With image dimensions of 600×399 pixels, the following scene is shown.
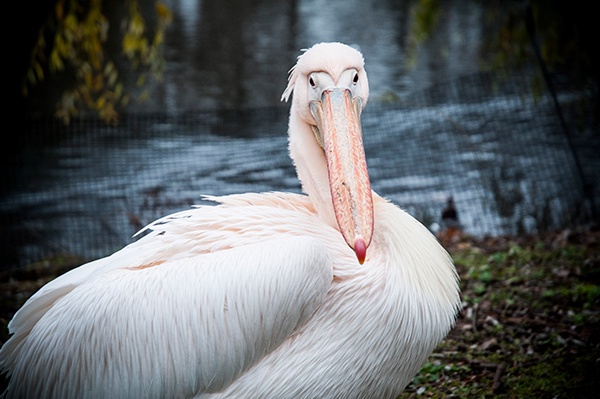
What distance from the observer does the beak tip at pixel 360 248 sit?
2586mm

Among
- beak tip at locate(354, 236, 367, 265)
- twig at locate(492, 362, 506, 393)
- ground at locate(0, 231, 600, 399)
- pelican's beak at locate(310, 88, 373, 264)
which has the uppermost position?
pelican's beak at locate(310, 88, 373, 264)

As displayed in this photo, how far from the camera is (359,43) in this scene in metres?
14.2

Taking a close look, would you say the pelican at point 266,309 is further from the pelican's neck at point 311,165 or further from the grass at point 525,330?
the grass at point 525,330

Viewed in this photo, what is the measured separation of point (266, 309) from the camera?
2672 mm

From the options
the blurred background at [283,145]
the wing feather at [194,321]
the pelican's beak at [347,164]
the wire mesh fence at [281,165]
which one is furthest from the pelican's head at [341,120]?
the wire mesh fence at [281,165]

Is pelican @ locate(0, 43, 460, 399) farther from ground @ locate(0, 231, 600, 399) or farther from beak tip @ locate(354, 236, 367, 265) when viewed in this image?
ground @ locate(0, 231, 600, 399)

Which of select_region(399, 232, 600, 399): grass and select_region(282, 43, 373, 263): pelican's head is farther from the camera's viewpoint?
select_region(399, 232, 600, 399): grass

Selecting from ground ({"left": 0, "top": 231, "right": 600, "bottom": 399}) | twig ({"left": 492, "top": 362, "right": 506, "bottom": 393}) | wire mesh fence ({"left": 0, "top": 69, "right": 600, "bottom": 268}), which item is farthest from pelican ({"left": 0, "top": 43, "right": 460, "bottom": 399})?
wire mesh fence ({"left": 0, "top": 69, "right": 600, "bottom": 268})

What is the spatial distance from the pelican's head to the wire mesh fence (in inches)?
138

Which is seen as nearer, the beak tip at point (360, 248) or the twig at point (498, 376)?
the beak tip at point (360, 248)

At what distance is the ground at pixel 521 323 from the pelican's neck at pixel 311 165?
1288 millimetres

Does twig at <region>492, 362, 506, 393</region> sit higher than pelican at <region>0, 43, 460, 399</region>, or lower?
lower

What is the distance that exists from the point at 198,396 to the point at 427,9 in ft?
15.9

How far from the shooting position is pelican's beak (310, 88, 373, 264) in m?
2.66
